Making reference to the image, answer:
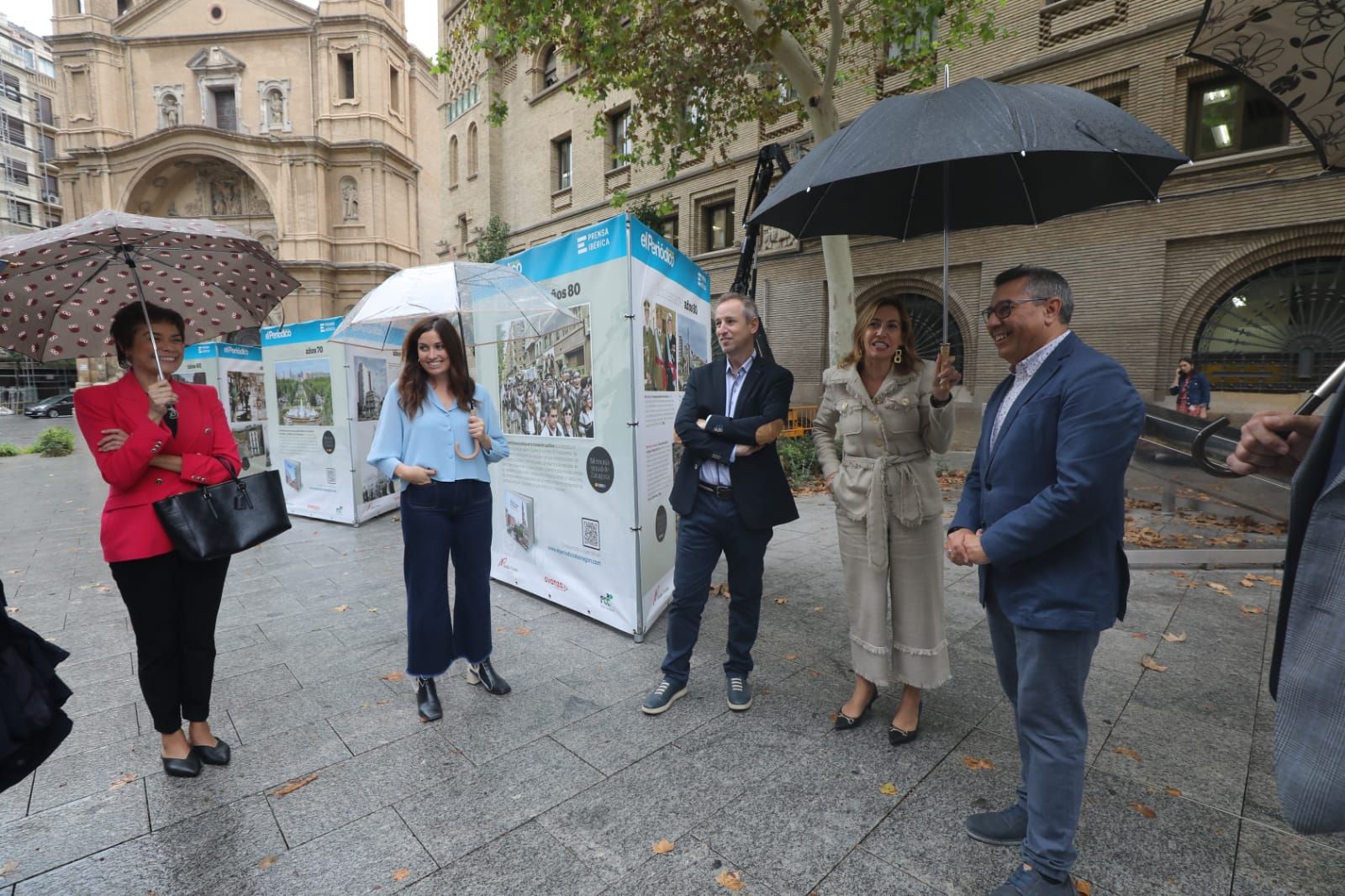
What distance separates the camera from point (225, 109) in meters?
42.7

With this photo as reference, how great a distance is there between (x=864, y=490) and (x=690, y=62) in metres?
9.44

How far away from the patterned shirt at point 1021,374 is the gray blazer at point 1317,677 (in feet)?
2.90

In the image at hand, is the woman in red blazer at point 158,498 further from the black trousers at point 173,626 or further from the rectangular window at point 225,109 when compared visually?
the rectangular window at point 225,109

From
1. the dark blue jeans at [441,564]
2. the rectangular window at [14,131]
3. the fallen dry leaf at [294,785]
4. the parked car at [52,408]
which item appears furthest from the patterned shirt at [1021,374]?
the rectangular window at [14,131]

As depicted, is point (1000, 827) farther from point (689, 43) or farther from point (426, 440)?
point (689, 43)

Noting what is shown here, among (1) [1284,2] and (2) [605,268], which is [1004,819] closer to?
(1) [1284,2]

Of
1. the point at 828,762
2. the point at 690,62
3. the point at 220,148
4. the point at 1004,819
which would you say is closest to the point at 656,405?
the point at 828,762

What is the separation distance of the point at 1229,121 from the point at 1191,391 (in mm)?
4731

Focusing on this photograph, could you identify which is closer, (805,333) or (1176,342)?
(1176,342)

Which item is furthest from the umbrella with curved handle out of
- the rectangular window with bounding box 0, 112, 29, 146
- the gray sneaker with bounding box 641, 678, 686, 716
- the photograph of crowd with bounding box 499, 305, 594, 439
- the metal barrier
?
the rectangular window with bounding box 0, 112, 29, 146

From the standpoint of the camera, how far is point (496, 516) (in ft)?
18.1

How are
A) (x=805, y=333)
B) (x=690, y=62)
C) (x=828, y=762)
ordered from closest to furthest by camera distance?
(x=828, y=762), (x=690, y=62), (x=805, y=333)

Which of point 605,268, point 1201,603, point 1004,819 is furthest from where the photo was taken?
point 1201,603

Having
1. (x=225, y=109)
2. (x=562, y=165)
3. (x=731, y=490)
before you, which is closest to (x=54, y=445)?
(x=562, y=165)
